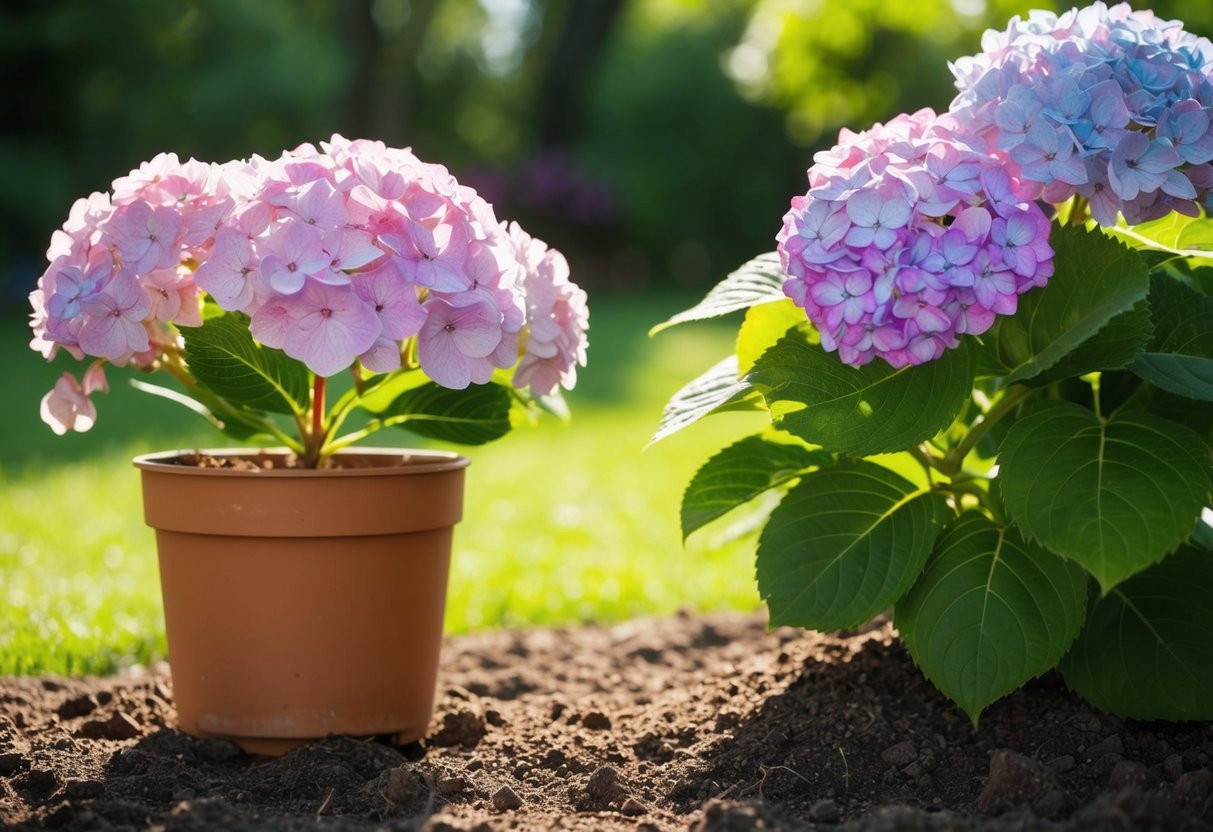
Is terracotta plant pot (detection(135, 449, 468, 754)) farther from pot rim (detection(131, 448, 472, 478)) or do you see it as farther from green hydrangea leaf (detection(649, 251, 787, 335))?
green hydrangea leaf (detection(649, 251, 787, 335))

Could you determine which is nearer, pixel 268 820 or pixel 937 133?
pixel 268 820

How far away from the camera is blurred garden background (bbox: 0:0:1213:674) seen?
11.2 ft

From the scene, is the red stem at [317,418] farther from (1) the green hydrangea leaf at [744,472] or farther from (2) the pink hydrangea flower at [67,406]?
(1) the green hydrangea leaf at [744,472]

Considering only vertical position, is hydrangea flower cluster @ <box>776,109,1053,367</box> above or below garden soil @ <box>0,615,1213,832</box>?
above

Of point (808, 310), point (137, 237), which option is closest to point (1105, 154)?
point (808, 310)

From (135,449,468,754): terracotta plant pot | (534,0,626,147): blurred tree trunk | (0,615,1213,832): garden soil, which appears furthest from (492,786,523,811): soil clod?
(534,0,626,147): blurred tree trunk

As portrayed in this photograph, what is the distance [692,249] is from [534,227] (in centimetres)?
192

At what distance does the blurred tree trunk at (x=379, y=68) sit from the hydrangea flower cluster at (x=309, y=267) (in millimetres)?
14201

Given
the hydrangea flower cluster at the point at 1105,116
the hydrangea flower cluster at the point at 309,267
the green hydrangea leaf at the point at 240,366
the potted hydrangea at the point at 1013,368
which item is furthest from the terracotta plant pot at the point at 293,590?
the hydrangea flower cluster at the point at 1105,116

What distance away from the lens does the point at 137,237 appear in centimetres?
173

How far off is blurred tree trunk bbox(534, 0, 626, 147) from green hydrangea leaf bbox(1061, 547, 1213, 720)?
14090 millimetres

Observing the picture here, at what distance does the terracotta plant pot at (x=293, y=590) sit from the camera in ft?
6.05

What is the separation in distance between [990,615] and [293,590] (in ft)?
3.20

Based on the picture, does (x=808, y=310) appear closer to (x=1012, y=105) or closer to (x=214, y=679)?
(x=1012, y=105)
